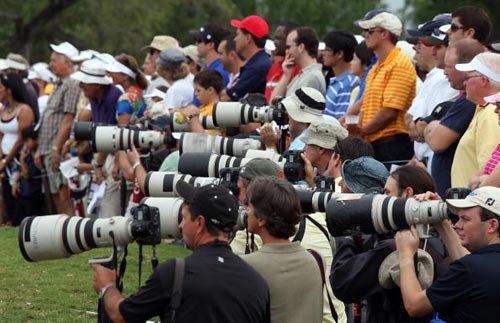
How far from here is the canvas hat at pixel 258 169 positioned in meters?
7.18

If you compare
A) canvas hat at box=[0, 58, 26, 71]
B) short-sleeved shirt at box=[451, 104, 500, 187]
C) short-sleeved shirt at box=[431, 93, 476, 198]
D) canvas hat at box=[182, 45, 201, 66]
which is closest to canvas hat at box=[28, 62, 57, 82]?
canvas hat at box=[0, 58, 26, 71]

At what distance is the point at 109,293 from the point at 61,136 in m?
9.33

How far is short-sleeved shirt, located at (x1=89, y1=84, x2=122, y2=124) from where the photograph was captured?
13.9 m

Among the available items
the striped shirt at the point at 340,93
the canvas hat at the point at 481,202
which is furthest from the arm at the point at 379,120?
the canvas hat at the point at 481,202

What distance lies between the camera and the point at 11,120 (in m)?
15.7

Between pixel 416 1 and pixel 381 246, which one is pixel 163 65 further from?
pixel 416 1

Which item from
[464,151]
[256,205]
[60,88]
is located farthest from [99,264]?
[60,88]

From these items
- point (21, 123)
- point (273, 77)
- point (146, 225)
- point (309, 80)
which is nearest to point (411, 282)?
point (146, 225)

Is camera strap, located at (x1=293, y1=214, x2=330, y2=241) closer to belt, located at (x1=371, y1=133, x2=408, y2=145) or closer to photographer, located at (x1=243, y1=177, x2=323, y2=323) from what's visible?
photographer, located at (x1=243, y1=177, x2=323, y2=323)

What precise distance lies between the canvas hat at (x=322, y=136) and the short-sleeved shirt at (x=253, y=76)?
13.0 ft

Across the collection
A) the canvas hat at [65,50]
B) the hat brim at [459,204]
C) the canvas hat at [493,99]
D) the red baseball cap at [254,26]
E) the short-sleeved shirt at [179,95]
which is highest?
the red baseball cap at [254,26]

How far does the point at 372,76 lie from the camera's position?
11.2 meters

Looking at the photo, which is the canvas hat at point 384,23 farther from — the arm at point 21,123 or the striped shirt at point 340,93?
the arm at point 21,123

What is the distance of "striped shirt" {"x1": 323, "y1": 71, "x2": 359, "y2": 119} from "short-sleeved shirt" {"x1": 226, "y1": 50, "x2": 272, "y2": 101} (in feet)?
2.99
